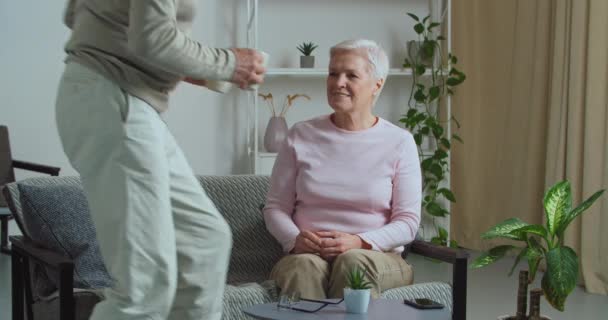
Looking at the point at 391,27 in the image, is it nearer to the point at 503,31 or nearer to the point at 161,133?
the point at 503,31

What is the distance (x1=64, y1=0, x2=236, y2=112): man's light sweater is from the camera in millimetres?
1774

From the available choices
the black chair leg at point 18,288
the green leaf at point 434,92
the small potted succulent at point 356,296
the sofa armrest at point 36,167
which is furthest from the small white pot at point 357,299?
the green leaf at point 434,92

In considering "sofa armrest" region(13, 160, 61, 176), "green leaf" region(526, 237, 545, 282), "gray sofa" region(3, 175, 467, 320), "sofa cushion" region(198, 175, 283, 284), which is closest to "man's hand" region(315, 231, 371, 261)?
"gray sofa" region(3, 175, 467, 320)

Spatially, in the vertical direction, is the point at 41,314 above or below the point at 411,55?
below

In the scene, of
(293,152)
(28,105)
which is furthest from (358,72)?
(28,105)

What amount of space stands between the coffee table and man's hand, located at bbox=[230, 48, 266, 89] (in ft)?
2.14

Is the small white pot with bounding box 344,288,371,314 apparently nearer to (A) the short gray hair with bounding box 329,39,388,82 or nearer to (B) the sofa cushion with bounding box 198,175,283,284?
(B) the sofa cushion with bounding box 198,175,283,284

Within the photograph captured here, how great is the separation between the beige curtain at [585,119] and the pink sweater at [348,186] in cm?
169

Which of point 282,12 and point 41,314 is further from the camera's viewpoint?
point 282,12

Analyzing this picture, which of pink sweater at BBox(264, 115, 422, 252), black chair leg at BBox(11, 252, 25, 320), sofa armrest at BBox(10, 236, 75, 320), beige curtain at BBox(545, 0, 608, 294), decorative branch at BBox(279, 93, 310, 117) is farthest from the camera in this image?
decorative branch at BBox(279, 93, 310, 117)

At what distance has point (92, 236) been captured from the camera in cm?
274

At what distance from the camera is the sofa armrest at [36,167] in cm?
493

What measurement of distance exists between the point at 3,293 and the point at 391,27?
2.77 meters

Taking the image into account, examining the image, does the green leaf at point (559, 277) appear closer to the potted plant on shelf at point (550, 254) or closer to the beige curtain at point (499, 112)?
the potted plant on shelf at point (550, 254)
